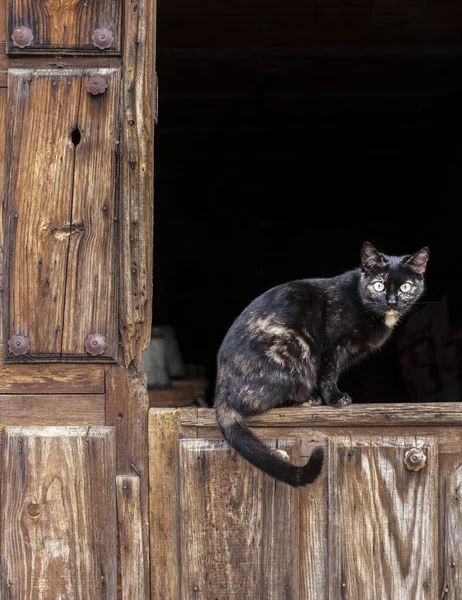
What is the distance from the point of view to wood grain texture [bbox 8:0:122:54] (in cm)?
283

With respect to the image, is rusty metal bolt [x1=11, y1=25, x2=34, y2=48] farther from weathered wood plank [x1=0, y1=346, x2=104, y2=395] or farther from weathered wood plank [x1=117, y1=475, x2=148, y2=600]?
weathered wood plank [x1=117, y1=475, x2=148, y2=600]

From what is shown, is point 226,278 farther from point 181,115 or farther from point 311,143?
point 181,115

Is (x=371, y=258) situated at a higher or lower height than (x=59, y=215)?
lower

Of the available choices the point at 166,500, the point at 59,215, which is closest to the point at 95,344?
the point at 59,215

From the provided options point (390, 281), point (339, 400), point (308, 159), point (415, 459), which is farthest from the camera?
point (308, 159)

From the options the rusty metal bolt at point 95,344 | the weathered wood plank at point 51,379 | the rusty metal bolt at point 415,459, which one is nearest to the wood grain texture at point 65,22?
the rusty metal bolt at point 95,344

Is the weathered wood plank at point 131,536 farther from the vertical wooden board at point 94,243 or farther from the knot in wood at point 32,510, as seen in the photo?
the vertical wooden board at point 94,243

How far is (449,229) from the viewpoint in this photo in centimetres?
729

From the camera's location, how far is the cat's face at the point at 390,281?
10.0 ft

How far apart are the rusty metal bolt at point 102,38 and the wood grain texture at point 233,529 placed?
1618mm

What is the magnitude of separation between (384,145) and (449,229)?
113 centimetres

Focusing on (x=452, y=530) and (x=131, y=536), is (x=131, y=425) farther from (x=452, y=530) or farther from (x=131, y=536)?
(x=452, y=530)

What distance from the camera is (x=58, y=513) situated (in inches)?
110

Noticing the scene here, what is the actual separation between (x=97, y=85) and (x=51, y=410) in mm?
1305
